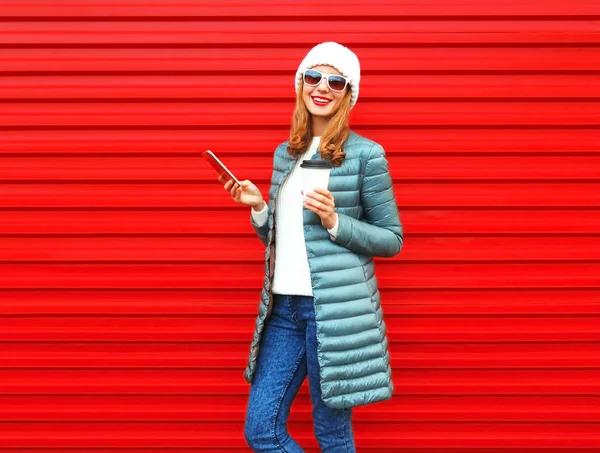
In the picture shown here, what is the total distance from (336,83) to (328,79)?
0.04 metres

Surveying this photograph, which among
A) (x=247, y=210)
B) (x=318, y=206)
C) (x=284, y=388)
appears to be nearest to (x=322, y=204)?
(x=318, y=206)

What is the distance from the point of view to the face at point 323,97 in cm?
230

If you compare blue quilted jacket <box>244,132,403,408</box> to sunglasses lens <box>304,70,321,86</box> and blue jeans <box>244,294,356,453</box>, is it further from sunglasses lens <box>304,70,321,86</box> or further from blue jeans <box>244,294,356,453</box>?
sunglasses lens <box>304,70,321,86</box>

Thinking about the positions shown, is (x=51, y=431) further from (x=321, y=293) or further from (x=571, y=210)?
(x=571, y=210)

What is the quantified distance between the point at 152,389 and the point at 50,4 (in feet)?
6.74

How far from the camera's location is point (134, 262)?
3033mm

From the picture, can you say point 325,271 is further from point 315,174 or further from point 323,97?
point 323,97

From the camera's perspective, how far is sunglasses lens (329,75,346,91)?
2.29m

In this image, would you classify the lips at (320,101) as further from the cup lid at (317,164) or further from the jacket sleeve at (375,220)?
the cup lid at (317,164)

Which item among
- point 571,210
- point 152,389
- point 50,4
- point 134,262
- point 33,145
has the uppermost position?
point 50,4

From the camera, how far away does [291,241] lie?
7.54 feet

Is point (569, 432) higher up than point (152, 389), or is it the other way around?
point (152, 389)

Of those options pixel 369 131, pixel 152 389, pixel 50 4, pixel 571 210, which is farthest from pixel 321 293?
pixel 50 4

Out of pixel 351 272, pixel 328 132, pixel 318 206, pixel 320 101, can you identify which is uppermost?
pixel 320 101
